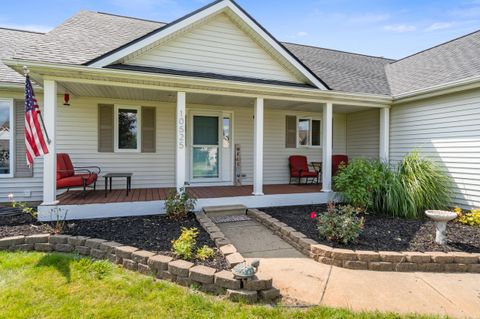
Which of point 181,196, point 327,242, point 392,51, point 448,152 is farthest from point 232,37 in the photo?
point 392,51

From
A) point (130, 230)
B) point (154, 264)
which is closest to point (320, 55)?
point (130, 230)

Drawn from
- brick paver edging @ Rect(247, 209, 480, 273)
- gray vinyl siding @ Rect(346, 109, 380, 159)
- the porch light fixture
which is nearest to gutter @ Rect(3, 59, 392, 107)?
gray vinyl siding @ Rect(346, 109, 380, 159)

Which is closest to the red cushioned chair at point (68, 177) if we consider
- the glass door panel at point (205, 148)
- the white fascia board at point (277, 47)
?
the glass door panel at point (205, 148)

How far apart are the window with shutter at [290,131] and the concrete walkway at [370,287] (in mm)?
5615

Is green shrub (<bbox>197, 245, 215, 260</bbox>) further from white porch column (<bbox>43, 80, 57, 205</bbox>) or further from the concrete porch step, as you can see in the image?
white porch column (<bbox>43, 80, 57, 205</bbox>)

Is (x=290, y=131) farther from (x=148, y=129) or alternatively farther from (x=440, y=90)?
(x=148, y=129)

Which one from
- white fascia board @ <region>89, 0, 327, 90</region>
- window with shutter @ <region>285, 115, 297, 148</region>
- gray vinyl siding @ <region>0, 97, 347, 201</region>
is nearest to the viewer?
white fascia board @ <region>89, 0, 327, 90</region>

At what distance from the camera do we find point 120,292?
9.55 ft

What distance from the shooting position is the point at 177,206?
5531mm

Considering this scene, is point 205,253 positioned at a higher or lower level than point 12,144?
lower

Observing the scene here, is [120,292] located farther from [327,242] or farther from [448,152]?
[448,152]

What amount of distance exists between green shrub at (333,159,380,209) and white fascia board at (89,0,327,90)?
223 cm

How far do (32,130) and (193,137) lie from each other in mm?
4071

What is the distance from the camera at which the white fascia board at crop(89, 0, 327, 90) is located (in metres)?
5.61
